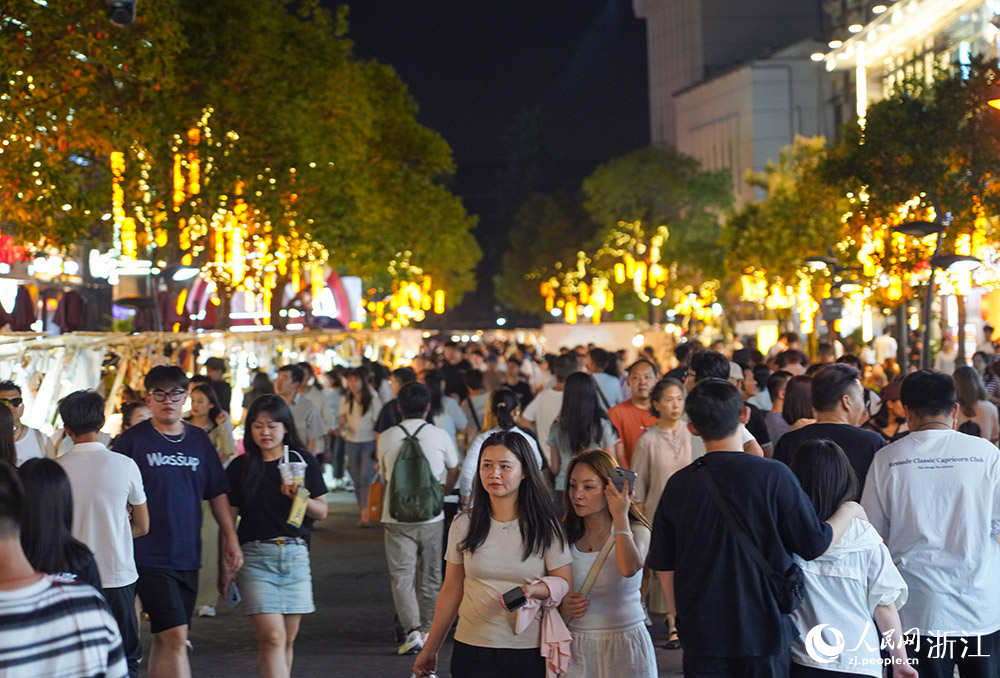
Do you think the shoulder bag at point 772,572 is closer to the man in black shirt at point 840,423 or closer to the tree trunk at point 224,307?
the man in black shirt at point 840,423

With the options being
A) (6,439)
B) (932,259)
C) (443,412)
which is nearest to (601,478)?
(6,439)

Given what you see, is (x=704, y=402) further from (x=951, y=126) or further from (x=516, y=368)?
(x=951, y=126)

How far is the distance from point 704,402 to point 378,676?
4.47 metres

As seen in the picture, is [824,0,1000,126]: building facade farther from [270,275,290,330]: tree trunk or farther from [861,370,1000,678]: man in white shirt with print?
[861,370,1000,678]: man in white shirt with print

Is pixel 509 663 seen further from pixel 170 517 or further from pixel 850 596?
pixel 170 517

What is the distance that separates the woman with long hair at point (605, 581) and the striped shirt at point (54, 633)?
7.77ft

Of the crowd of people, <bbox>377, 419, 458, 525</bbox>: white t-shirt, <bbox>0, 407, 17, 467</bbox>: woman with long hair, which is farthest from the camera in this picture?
<bbox>377, 419, 458, 525</bbox>: white t-shirt

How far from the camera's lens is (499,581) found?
5.63 m

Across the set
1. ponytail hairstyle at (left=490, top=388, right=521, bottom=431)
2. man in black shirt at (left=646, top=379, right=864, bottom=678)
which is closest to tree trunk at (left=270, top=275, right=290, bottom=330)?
ponytail hairstyle at (left=490, top=388, right=521, bottom=431)

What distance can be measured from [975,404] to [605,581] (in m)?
5.98

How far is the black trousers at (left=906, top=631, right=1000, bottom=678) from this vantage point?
5.81 m

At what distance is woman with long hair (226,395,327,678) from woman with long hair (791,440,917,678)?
307 centimetres

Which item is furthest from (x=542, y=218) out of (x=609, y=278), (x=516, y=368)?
(x=516, y=368)

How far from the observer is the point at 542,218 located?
96.0 m
